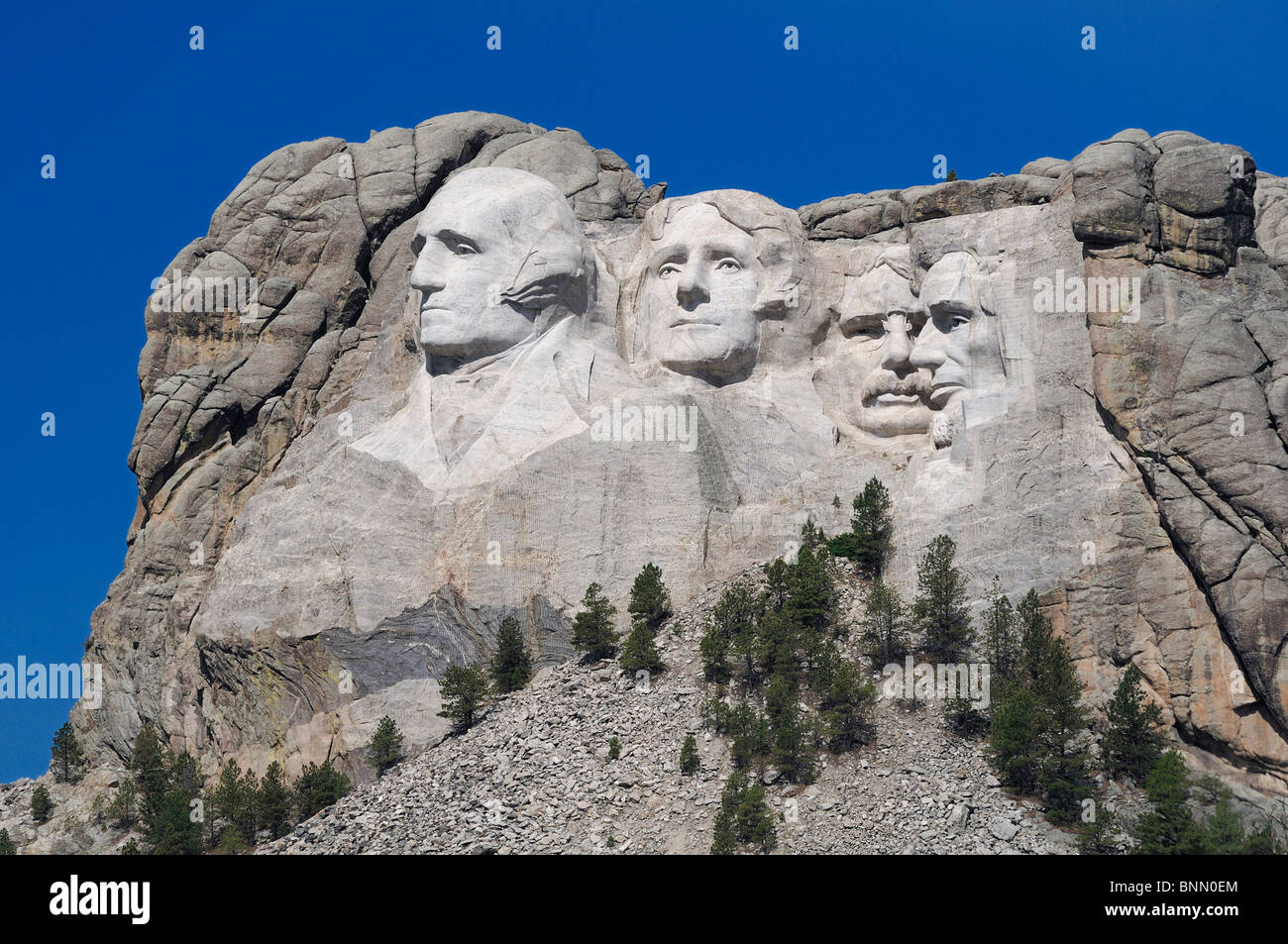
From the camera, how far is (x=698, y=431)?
39844 mm

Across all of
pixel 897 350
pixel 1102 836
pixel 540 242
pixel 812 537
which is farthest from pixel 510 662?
pixel 1102 836

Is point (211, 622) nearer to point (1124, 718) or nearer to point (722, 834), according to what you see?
point (722, 834)

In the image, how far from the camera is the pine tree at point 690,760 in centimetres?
3453

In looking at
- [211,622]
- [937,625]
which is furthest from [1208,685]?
[211,622]

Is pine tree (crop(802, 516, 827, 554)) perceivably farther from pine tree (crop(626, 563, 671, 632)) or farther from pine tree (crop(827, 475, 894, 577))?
pine tree (crop(626, 563, 671, 632))

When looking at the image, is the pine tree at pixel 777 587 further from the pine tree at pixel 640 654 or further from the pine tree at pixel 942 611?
the pine tree at pixel 942 611

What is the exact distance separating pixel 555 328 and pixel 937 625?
896cm

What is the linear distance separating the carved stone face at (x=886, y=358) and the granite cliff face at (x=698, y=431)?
0.22ft

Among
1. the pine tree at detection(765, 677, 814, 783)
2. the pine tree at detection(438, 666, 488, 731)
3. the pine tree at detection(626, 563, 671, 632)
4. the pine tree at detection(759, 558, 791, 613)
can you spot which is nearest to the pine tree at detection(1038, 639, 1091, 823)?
the pine tree at detection(765, 677, 814, 783)

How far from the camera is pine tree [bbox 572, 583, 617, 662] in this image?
3753 cm

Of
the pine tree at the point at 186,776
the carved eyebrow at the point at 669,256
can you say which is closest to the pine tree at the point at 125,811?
the pine tree at the point at 186,776

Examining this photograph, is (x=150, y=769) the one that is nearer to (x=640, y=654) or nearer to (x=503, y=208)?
(x=640, y=654)

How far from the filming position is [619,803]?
34000mm

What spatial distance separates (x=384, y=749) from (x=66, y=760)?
870cm
